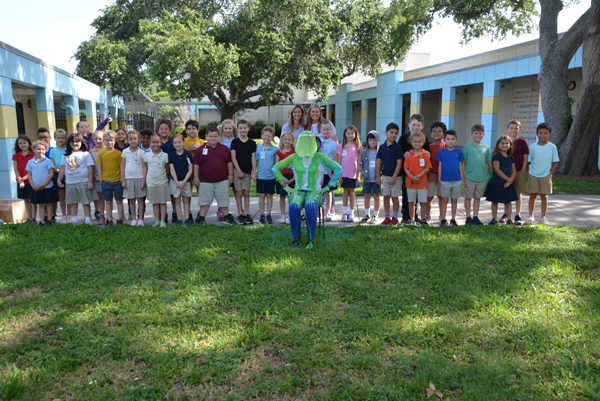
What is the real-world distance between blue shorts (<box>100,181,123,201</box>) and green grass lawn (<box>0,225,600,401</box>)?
1122 millimetres

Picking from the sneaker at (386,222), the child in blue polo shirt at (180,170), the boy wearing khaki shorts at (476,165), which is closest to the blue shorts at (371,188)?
the sneaker at (386,222)

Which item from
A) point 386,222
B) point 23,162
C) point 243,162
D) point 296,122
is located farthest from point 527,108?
point 23,162

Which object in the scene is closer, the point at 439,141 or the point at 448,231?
the point at 448,231

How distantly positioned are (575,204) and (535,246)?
415 cm

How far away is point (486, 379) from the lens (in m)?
3.01

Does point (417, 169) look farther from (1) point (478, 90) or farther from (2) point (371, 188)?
A: (1) point (478, 90)

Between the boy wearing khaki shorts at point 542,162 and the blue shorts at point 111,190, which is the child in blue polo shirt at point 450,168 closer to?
the boy wearing khaki shorts at point 542,162

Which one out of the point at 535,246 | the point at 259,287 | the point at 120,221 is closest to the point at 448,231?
the point at 535,246

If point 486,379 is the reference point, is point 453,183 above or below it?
above

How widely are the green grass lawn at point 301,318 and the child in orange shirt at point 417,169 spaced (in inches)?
36.8

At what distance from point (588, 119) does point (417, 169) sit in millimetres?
9014

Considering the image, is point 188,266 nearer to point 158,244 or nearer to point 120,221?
point 158,244

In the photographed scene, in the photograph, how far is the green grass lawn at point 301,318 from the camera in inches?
119

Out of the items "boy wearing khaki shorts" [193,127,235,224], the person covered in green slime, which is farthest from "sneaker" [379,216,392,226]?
"boy wearing khaki shorts" [193,127,235,224]
